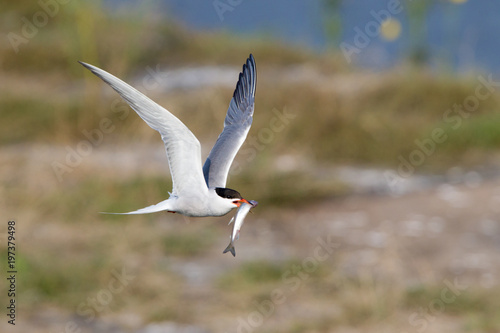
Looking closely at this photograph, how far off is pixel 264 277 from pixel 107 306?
0.98 metres

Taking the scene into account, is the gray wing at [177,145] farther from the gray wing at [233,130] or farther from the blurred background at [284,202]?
the blurred background at [284,202]

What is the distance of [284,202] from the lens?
646cm

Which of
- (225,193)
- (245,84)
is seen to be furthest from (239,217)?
(245,84)

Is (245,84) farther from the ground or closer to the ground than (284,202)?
closer to the ground

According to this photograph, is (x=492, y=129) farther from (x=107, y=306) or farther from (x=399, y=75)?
(x=107, y=306)

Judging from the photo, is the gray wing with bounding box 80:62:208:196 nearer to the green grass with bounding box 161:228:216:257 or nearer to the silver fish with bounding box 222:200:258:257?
the silver fish with bounding box 222:200:258:257

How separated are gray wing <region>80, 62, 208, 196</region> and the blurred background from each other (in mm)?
3259

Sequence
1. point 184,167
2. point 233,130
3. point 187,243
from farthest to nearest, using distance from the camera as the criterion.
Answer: point 187,243 < point 233,130 < point 184,167

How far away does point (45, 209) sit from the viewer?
583 cm

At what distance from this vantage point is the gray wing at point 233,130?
1.90ft

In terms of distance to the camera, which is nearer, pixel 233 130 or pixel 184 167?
pixel 184 167

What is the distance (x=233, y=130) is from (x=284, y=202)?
229 inches

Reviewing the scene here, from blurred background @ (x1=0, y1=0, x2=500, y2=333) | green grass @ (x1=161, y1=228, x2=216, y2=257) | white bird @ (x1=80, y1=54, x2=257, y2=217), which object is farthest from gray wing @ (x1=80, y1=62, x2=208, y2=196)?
green grass @ (x1=161, y1=228, x2=216, y2=257)

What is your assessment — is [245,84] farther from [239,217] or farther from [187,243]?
[187,243]
